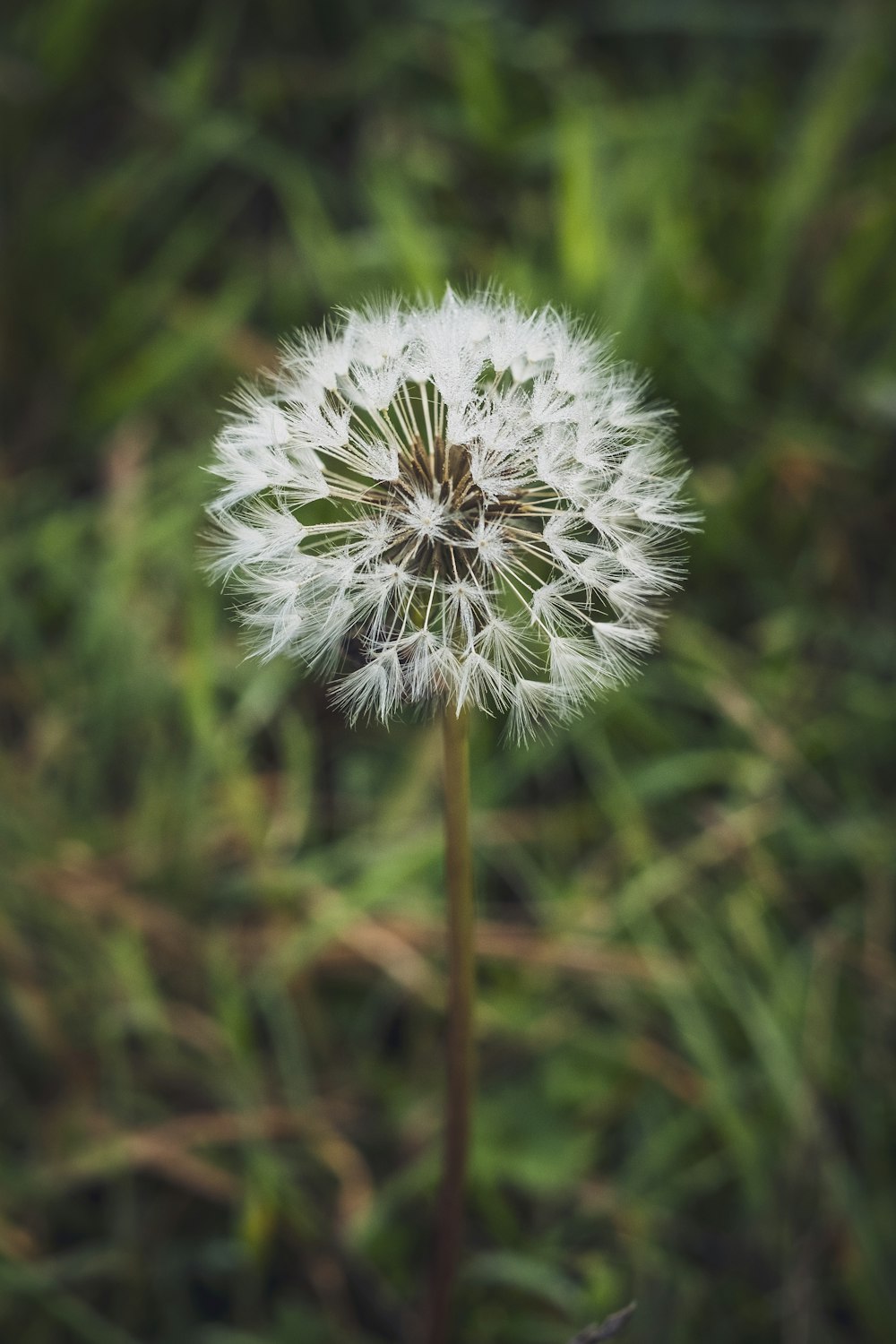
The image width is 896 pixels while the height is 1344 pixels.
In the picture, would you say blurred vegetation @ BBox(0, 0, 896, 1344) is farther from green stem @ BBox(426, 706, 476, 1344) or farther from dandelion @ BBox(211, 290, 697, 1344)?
dandelion @ BBox(211, 290, 697, 1344)

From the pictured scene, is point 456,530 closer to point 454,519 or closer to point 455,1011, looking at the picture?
point 454,519

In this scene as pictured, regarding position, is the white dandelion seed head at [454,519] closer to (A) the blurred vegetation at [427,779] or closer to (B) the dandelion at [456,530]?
(B) the dandelion at [456,530]

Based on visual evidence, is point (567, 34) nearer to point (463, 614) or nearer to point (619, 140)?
point (619, 140)

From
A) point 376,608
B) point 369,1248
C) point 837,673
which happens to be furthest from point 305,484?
point 837,673

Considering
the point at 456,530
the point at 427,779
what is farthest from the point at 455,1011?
the point at 427,779

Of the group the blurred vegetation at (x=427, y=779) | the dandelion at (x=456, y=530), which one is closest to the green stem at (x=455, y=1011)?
the dandelion at (x=456, y=530)

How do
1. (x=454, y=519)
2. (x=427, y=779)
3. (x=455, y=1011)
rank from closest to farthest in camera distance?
(x=454, y=519) → (x=455, y=1011) → (x=427, y=779)
